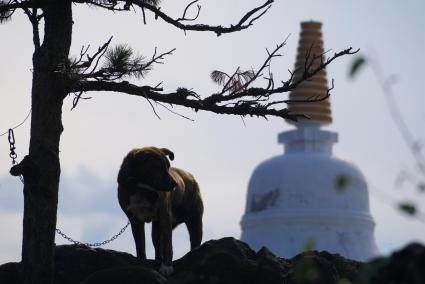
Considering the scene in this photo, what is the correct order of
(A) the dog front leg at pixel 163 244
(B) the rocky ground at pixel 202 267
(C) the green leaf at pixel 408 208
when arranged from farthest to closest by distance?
(A) the dog front leg at pixel 163 244 → (B) the rocky ground at pixel 202 267 → (C) the green leaf at pixel 408 208

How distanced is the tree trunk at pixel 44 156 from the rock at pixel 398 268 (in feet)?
20.7

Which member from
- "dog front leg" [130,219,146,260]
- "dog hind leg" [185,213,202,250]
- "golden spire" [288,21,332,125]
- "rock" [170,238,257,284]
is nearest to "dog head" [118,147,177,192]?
"dog front leg" [130,219,146,260]

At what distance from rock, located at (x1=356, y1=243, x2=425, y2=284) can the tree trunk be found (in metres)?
6.31

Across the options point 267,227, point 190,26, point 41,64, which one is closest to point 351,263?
point 190,26

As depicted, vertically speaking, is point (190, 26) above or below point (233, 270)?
above

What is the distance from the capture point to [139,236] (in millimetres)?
11297

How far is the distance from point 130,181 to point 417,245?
701 cm

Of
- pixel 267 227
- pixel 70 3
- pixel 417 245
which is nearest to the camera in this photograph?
pixel 417 245

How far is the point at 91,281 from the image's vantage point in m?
10.1

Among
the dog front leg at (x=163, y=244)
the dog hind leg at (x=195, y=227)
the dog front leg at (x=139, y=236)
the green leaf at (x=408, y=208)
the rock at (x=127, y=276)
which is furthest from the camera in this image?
the dog hind leg at (x=195, y=227)

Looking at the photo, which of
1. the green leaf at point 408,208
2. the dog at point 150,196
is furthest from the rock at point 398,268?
the dog at point 150,196

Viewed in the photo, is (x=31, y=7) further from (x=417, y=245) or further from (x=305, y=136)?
(x=305, y=136)

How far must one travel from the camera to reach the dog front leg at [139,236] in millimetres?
11273

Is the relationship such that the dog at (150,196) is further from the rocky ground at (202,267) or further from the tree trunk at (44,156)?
the tree trunk at (44,156)
